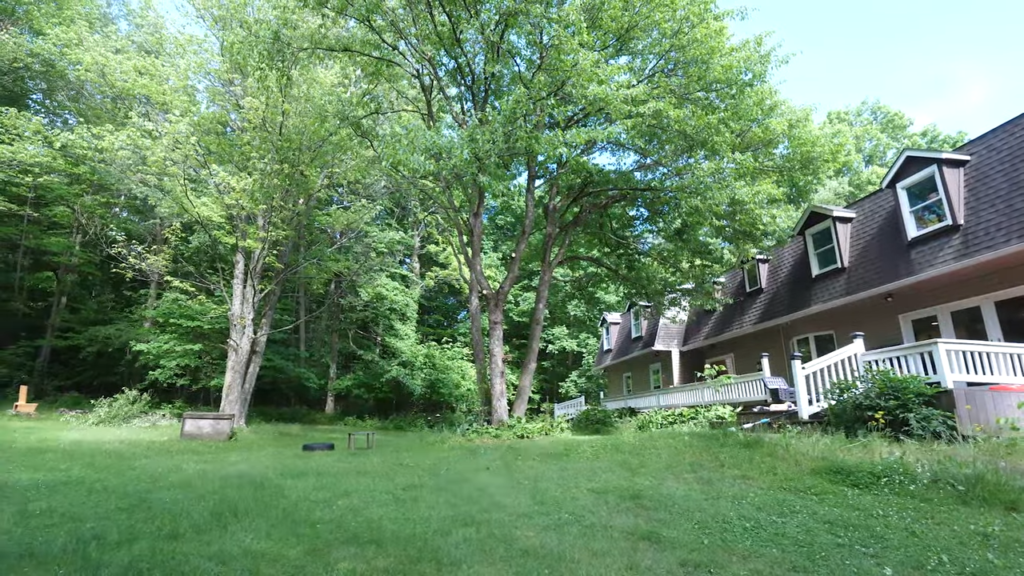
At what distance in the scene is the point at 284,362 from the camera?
21.3 metres

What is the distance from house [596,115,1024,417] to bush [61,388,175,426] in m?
15.2

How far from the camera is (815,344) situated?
13516mm

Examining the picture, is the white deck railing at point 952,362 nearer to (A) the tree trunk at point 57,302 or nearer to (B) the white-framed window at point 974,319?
(B) the white-framed window at point 974,319

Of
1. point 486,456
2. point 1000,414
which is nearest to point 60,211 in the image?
point 486,456

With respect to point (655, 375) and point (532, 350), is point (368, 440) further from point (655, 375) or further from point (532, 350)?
point (655, 375)

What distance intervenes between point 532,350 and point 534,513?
26.4 feet

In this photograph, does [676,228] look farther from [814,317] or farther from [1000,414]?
[1000,414]

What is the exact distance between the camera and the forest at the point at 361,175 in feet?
37.7

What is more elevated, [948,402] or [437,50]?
[437,50]

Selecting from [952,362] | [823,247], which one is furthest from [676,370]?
[952,362]

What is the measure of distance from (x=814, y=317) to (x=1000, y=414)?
663cm

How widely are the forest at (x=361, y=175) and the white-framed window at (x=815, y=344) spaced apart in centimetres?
279

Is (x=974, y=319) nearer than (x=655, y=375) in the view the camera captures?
Yes

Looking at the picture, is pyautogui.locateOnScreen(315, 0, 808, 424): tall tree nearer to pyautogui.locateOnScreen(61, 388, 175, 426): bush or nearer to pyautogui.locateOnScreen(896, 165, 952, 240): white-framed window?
pyautogui.locateOnScreen(896, 165, 952, 240): white-framed window
